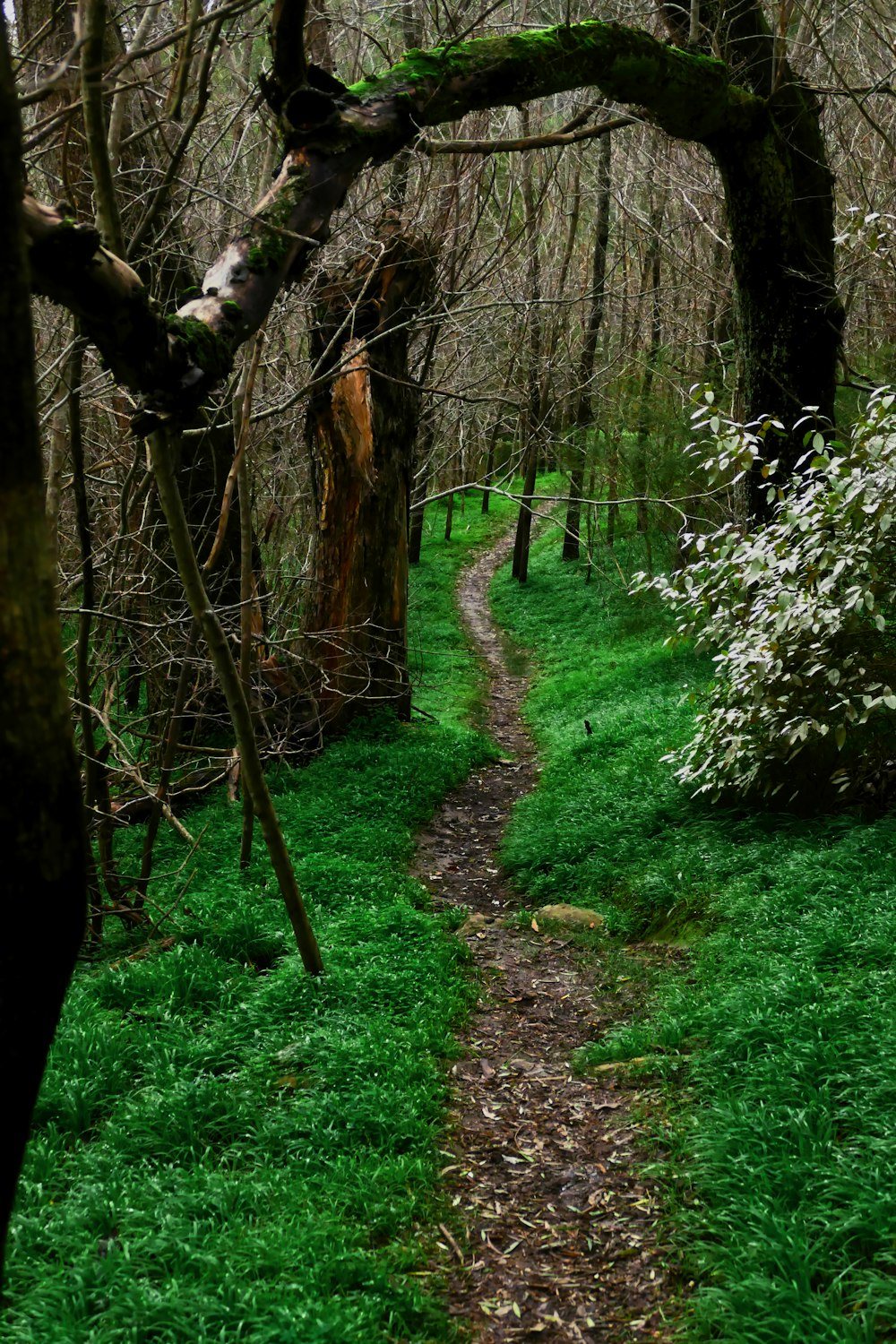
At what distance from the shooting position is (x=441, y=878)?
7430 mm

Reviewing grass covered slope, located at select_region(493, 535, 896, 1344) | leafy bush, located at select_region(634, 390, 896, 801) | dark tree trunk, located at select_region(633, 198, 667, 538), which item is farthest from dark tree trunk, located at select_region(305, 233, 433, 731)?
dark tree trunk, located at select_region(633, 198, 667, 538)

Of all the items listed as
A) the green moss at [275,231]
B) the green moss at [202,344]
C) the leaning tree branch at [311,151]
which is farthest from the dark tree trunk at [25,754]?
the green moss at [275,231]

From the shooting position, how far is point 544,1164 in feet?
13.4

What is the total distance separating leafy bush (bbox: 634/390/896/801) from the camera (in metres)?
5.58

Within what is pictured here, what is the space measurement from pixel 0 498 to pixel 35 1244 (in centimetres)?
282

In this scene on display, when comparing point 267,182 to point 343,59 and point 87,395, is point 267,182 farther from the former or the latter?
point 343,59

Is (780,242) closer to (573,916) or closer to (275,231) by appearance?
(275,231)

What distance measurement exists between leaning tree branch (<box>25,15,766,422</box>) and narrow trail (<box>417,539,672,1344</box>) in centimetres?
317

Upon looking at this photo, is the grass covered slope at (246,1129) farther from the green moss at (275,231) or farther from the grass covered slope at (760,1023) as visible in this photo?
the green moss at (275,231)

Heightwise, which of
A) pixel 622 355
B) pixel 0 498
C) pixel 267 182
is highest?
pixel 622 355

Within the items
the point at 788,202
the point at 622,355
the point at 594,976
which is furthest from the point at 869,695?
the point at 622,355

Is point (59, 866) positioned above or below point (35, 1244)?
above

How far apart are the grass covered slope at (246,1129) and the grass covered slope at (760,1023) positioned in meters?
1.01

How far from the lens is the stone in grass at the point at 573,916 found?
6.35m
